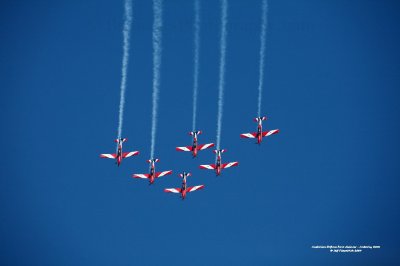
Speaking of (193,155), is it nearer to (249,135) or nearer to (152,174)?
(152,174)

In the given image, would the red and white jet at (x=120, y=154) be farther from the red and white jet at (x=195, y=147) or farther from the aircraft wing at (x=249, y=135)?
the aircraft wing at (x=249, y=135)

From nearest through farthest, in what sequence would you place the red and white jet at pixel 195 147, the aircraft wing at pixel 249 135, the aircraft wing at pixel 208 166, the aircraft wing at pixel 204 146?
the red and white jet at pixel 195 147 → the aircraft wing at pixel 208 166 → the aircraft wing at pixel 204 146 → the aircraft wing at pixel 249 135

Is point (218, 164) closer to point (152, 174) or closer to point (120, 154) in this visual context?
point (152, 174)

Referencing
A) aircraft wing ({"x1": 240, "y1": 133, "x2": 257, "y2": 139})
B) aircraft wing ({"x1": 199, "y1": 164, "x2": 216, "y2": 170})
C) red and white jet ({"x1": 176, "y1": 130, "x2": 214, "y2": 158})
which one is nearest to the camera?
red and white jet ({"x1": 176, "y1": 130, "x2": 214, "y2": 158})

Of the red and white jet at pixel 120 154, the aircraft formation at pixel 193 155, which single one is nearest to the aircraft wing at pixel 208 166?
the aircraft formation at pixel 193 155

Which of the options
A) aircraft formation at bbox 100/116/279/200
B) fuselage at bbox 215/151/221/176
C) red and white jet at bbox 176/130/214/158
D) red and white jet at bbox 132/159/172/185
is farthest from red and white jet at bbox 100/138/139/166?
fuselage at bbox 215/151/221/176

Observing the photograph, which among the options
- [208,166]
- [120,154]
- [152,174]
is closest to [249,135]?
[208,166]

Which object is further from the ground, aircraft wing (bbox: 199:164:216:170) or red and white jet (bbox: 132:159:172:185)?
aircraft wing (bbox: 199:164:216:170)

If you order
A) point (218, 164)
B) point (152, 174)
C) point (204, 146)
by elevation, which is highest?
point (204, 146)

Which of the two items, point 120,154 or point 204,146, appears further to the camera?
point 204,146

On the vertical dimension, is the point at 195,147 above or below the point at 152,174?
above

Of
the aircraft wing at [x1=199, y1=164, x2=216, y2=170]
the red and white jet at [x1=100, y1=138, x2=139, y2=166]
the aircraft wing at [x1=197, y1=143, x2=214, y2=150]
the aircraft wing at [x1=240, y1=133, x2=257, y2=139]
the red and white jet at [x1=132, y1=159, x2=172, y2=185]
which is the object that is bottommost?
the red and white jet at [x1=132, y1=159, x2=172, y2=185]

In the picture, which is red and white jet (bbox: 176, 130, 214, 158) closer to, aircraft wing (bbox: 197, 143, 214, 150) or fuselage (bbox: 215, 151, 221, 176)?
aircraft wing (bbox: 197, 143, 214, 150)

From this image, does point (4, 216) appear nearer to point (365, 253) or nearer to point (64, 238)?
point (64, 238)
